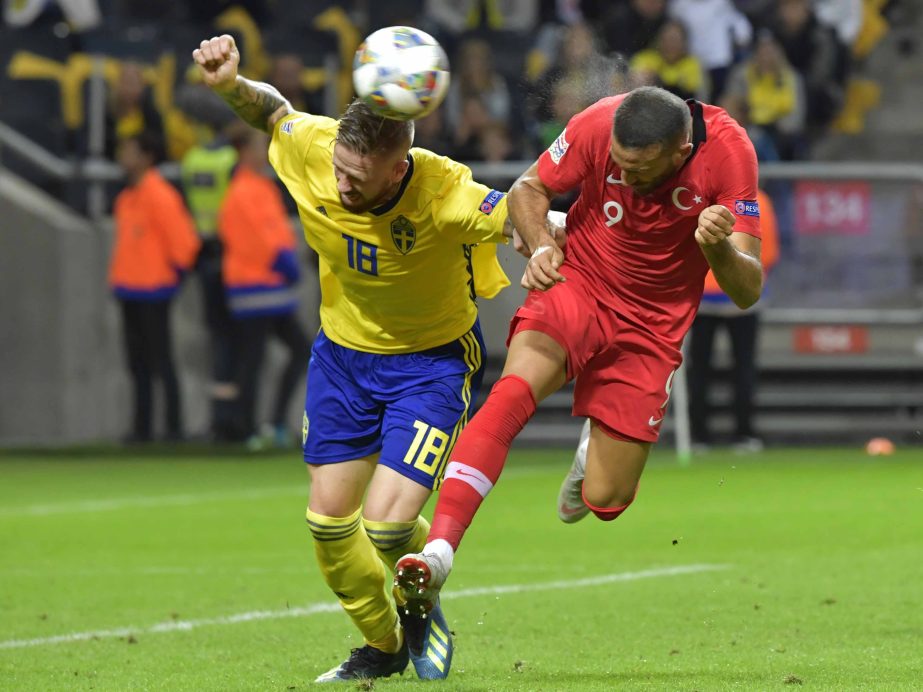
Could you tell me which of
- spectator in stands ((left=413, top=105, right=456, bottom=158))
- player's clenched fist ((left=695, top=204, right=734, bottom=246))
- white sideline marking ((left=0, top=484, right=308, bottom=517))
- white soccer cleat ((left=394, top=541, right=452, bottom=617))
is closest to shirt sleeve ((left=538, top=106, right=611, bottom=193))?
player's clenched fist ((left=695, top=204, right=734, bottom=246))

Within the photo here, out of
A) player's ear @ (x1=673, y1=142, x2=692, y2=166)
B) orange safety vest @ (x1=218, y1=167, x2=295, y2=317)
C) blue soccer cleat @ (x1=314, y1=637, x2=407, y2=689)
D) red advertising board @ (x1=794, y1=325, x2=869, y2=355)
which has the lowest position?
red advertising board @ (x1=794, y1=325, x2=869, y2=355)

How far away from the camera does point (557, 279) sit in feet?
21.2

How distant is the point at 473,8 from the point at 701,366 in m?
5.51

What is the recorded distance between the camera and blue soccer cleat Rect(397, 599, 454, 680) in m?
6.73

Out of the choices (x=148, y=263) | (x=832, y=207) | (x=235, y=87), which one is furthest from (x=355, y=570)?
(x=148, y=263)

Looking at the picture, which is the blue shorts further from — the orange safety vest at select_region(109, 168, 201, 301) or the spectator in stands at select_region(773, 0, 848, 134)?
the spectator in stands at select_region(773, 0, 848, 134)

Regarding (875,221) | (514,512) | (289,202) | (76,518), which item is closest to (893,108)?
(875,221)

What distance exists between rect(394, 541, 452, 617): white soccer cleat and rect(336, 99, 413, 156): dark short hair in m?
1.45

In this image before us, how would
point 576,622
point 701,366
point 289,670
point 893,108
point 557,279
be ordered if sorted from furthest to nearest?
point 893,108
point 701,366
point 576,622
point 289,670
point 557,279

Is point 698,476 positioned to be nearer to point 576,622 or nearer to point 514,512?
point 514,512

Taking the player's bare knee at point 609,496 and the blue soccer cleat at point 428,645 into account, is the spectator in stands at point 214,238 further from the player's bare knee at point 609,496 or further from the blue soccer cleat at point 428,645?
the blue soccer cleat at point 428,645

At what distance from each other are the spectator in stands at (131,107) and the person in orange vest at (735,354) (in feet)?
19.1

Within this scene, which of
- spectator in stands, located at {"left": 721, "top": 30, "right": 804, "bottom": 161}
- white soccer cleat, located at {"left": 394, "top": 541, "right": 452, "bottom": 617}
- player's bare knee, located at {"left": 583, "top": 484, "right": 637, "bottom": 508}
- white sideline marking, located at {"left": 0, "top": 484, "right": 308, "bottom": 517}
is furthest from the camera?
spectator in stands, located at {"left": 721, "top": 30, "right": 804, "bottom": 161}

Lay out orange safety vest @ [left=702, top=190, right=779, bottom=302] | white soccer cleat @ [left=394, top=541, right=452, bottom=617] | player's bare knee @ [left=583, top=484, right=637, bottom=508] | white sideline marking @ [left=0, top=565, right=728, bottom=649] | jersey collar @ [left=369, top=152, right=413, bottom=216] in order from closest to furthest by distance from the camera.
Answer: white soccer cleat @ [left=394, top=541, right=452, bottom=617], jersey collar @ [left=369, top=152, right=413, bottom=216], player's bare knee @ [left=583, top=484, right=637, bottom=508], white sideline marking @ [left=0, top=565, right=728, bottom=649], orange safety vest @ [left=702, top=190, right=779, bottom=302]
